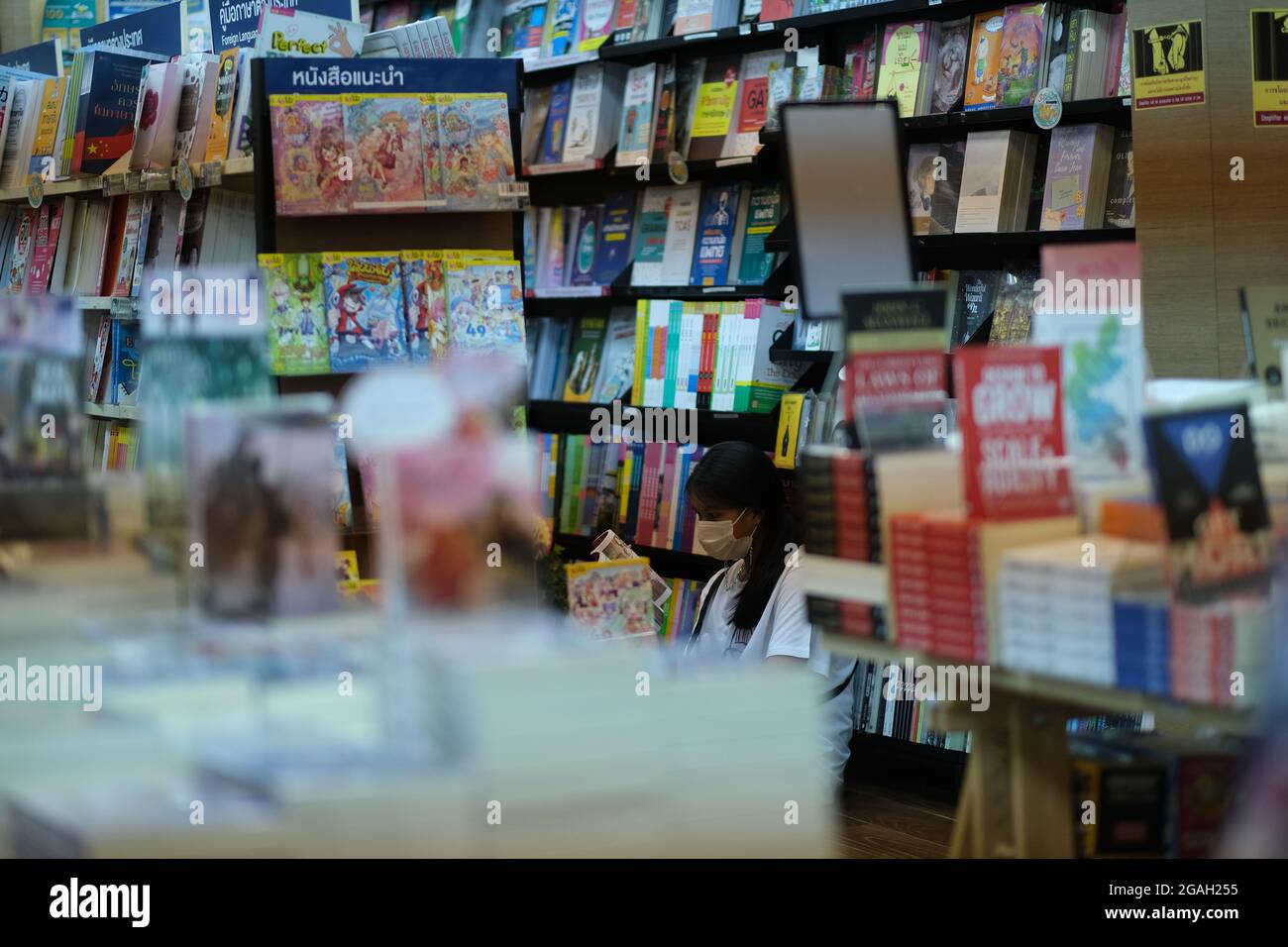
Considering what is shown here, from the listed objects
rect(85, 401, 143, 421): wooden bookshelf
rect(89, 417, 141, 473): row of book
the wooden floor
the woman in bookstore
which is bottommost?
the wooden floor

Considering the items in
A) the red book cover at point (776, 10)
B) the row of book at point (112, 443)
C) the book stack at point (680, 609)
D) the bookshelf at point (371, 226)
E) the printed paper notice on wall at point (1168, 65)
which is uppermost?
the red book cover at point (776, 10)

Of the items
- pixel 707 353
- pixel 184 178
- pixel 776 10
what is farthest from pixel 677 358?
pixel 184 178

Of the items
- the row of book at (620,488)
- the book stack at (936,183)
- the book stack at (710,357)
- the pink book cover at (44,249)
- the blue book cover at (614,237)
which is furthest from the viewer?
the blue book cover at (614,237)

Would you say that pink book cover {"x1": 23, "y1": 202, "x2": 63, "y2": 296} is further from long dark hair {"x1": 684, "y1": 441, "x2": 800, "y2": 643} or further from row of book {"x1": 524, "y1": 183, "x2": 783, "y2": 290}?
long dark hair {"x1": 684, "y1": 441, "x2": 800, "y2": 643}

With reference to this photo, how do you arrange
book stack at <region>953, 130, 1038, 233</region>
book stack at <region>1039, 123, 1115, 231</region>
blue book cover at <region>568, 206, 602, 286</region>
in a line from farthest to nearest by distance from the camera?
1. blue book cover at <region>568, 206, 602, 286</region>
2. book stack at <region>953, 130, 1038, 233</region>
3. book stack at <region>1039, 123, 1115, 231</region>

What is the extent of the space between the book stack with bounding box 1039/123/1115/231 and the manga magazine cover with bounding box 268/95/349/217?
→ 7.14ft

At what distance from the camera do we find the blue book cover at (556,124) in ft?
19.3

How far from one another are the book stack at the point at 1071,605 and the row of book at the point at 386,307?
218cm

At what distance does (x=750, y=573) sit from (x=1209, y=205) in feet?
4.93

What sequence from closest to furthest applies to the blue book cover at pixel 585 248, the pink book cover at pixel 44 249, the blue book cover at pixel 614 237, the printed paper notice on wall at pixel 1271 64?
1. the printed paper notice on wall at pixel 1271 64
2. the pink book cover at pixel 44 249
3. the blue book cover at pixel 614 237
4. the blue book cover at pixel 585 248

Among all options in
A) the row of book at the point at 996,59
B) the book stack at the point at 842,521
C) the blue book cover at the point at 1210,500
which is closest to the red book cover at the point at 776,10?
the row of book at the point at 996,59

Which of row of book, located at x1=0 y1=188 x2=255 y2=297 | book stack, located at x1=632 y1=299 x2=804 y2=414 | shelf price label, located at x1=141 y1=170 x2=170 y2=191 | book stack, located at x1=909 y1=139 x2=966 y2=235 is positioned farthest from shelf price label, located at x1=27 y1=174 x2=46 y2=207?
book stack, located at x1=909 y1=139 x2=966 y2=235

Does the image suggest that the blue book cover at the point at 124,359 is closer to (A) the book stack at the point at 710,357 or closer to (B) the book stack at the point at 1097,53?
(A) the book stack at the point at 710,357

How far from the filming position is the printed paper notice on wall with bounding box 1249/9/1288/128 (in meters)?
3.66
